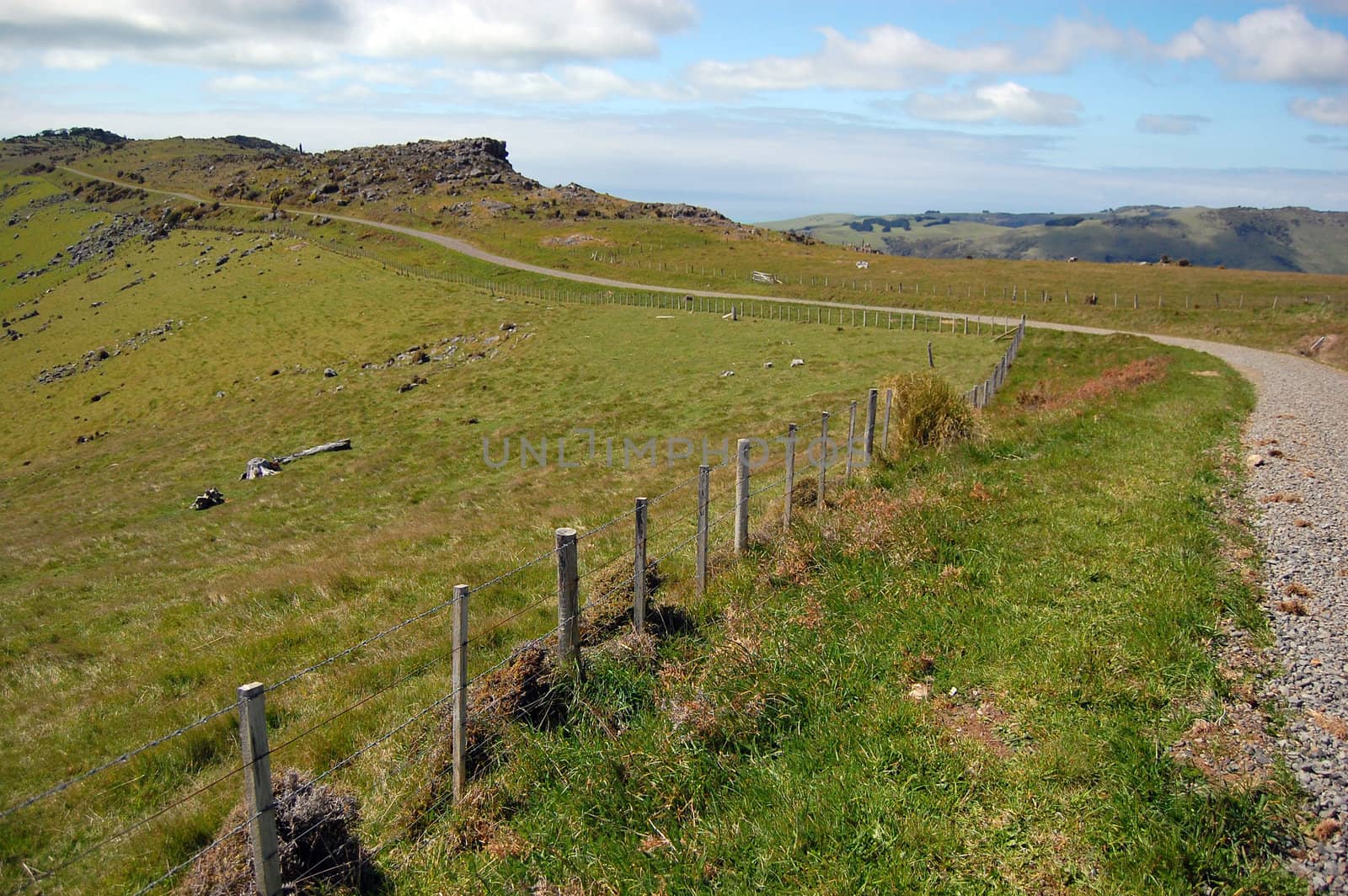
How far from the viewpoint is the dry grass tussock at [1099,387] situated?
23.5 metres

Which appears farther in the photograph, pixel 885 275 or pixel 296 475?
pixel 885 275

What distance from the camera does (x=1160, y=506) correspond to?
38.0ft

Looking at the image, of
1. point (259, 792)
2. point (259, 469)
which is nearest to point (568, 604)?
point (259, 792)

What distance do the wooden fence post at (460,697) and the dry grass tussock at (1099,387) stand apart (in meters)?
19.6

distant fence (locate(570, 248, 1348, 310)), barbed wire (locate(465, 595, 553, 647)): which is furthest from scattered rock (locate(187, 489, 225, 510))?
distant fence (locate(570, 248, 1348, 310))

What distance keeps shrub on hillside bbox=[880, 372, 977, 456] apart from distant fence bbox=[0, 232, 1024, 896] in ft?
1.94

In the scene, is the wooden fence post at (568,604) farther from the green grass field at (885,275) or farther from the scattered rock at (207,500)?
the green grass field at (885,275)

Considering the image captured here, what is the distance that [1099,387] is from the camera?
25.2 meters

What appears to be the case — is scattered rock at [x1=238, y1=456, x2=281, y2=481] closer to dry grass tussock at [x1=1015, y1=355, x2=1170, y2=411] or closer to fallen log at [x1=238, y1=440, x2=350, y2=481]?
fallen log at [x1=238, y1=440, x2=350, y2=481]

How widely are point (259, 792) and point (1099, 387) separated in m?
26.1

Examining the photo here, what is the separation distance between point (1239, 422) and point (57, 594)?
28.7 metres

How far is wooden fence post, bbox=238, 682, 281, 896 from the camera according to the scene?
5.24 meters

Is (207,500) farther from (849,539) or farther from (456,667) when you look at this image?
(456,667)

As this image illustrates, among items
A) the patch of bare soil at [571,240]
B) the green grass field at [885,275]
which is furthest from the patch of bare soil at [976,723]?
the patch of bare soil at [571,240]
